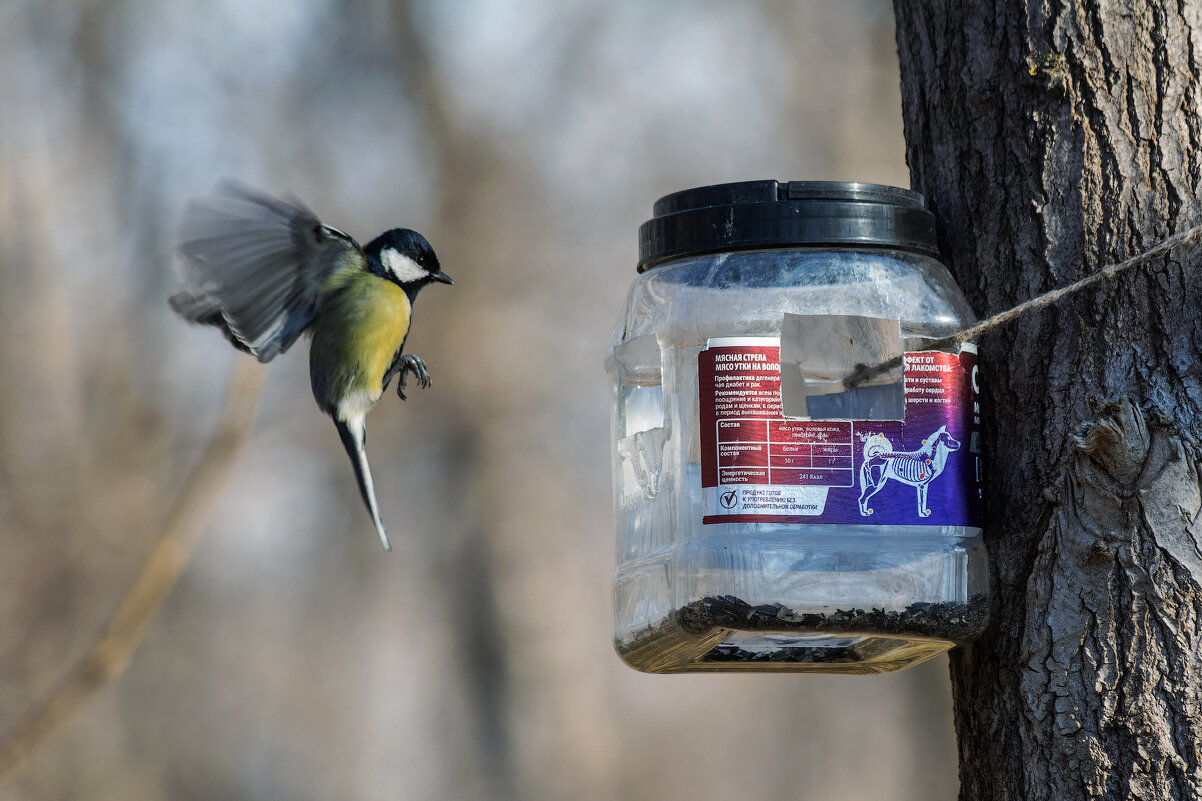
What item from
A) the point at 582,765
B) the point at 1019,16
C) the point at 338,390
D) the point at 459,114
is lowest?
the point at 582,765

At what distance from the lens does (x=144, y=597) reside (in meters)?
3.92

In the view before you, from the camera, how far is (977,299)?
1.96m

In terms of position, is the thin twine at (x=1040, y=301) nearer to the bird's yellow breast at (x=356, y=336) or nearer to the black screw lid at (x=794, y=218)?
the black screw lid at (x=794, y=218)

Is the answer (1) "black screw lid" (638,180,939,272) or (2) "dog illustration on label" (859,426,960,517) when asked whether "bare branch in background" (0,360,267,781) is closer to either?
(1) "black screw lid" (638,180,939,272)

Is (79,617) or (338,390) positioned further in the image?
(79,617)

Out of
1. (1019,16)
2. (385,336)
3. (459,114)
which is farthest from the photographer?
(459,114)

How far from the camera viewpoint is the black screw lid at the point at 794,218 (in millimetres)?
1835

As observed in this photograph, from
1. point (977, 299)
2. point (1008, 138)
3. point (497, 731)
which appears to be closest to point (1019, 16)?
point (1008, 138)

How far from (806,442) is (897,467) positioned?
0.12 m

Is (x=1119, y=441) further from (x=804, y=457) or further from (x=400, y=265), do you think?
(x=400, y=265)

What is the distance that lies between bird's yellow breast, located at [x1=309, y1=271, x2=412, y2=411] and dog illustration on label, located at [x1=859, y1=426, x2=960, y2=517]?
1.06 meters

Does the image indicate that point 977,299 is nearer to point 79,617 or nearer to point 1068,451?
point 1068,451

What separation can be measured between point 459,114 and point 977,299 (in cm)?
724

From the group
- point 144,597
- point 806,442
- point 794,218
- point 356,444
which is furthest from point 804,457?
point 144,597
